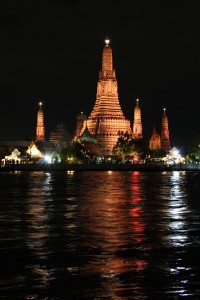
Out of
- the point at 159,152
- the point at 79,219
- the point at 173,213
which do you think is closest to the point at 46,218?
the point at 79,219

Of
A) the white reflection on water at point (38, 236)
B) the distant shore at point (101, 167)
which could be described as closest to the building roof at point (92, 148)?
the distant shore at point (101, 167)

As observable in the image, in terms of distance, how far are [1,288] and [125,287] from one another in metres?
2.12

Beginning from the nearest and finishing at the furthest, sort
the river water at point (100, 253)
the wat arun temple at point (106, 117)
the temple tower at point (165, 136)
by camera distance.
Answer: the river water at point (100, 253) < the wat arun temple at point (106, 117) < the temple tower at point (165, 136)

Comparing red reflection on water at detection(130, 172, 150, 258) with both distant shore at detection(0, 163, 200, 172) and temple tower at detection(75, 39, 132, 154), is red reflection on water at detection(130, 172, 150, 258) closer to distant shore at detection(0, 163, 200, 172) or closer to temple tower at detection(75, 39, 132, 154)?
distant shore at detection(0, 163, 200, 172)

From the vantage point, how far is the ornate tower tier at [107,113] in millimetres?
117375

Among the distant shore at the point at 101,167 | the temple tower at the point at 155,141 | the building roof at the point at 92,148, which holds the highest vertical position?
the temple tower at the point at 155,141

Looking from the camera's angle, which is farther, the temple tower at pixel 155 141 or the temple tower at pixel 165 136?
the temple tower at pixel 155 141

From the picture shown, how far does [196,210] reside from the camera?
1023 inches

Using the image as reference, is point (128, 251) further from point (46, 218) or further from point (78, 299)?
point (46, 218)

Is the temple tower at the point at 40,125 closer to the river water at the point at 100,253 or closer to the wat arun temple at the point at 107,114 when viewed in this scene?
the wat arun temple at the point at 107,114

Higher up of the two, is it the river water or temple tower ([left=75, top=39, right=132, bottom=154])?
temple tower ([left=75, top=39, right=132, bottom=154])

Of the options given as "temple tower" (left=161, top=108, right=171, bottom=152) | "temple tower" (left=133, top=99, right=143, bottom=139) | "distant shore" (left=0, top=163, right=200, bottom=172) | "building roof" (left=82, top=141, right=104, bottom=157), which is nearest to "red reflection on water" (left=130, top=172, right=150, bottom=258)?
"distant shore" (left=0, top=163, right=200, bottom=172)

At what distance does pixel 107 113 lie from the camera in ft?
389

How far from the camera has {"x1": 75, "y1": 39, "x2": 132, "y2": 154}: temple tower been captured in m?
117
